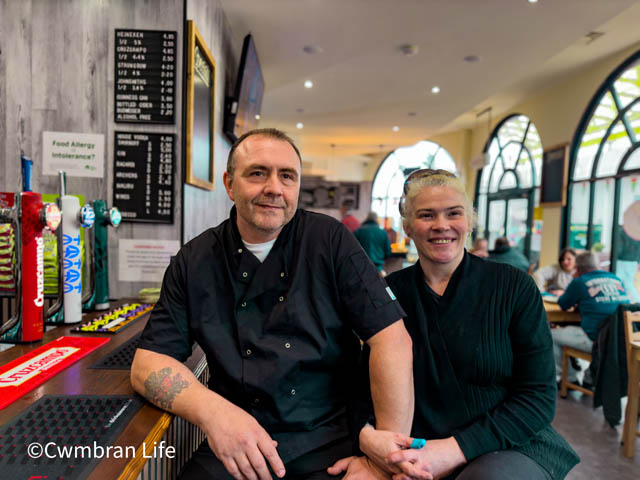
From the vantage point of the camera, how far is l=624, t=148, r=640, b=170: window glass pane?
5.63 metres

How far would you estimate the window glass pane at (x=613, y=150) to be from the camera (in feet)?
19.4

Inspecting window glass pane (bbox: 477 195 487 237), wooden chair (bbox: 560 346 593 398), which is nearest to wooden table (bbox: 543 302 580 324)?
wooden chair (bbox: 560 346 593 398)

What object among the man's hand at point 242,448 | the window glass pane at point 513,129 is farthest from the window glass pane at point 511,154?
the man's hand at point 242,448

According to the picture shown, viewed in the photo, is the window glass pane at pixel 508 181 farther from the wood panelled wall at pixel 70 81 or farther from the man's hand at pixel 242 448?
the man's hand at pixel 242 448

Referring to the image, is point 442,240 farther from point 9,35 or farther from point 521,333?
point 9,35

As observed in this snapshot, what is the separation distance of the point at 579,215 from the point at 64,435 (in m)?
7.79

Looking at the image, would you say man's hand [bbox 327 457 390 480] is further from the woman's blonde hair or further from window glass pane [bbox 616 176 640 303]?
window glass pane [bbox 616 176 640 303]

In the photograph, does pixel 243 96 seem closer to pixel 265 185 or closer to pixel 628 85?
pixel 265 185

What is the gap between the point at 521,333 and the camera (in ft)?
4.30

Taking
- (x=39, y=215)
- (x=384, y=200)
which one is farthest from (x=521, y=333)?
(x=384, y=200)

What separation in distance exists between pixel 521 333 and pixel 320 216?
28.7 inches

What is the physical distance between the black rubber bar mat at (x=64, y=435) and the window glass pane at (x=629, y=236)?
257 inches

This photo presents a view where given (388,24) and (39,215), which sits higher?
(388,24)

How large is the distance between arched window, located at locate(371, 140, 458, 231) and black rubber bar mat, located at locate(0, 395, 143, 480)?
11.6 m
